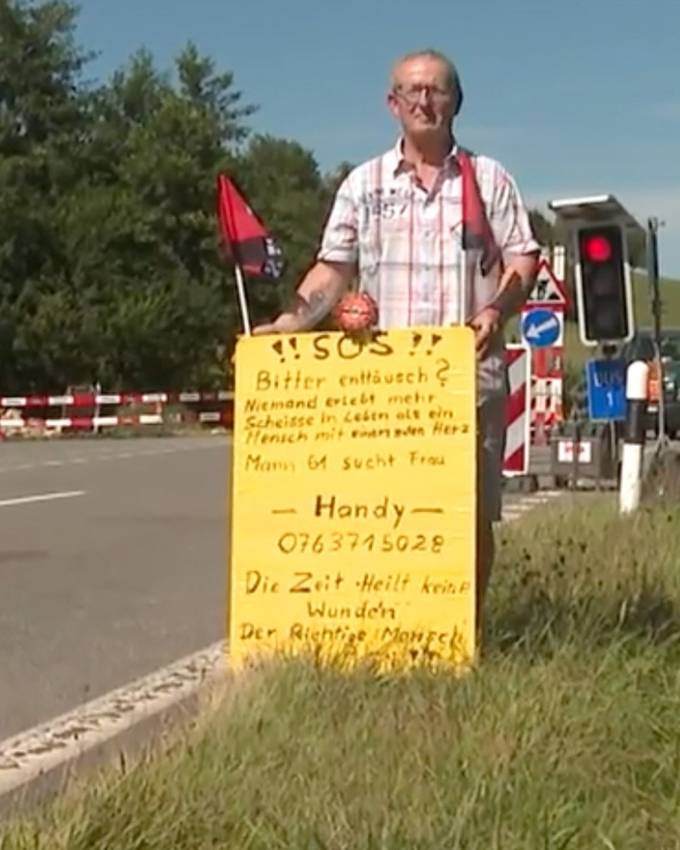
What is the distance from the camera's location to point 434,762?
506 centimetres

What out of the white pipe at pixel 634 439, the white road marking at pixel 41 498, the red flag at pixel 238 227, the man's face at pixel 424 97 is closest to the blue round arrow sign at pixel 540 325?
the white road marking at pixel 41 498

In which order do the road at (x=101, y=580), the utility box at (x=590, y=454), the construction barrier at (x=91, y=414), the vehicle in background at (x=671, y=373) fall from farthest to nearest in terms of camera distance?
the construction barrier at (x=91, y=414) < the vehicle in background at (x=671, y=373) < the utility box at (x=590, y=454) < the road at (x=101, y=580)

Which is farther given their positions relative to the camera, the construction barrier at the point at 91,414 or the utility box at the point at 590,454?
the construction barrier at the point at 91,414

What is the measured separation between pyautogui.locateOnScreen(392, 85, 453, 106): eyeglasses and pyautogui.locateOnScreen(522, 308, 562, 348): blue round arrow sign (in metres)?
14.3

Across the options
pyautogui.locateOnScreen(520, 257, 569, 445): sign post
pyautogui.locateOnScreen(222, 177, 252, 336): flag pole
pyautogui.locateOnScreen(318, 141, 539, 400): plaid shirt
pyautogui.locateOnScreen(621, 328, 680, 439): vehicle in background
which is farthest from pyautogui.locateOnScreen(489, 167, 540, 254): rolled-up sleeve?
pyautogui.locateOnScreen(621, 328, 680, 439): vehicle in background

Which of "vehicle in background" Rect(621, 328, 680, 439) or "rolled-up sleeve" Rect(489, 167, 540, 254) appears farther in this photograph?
"vehicle in background" Rect(621, 328, 680, 439)

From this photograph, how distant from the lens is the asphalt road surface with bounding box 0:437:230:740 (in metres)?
8.05

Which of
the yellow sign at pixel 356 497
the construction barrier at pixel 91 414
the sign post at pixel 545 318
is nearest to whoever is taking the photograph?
the yellow sign at pixel 356 497

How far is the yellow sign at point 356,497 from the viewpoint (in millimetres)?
6344

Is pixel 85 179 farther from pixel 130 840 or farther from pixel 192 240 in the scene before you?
pixel 130 840

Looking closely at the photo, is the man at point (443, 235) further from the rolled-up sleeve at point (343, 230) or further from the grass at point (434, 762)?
the grass at point (434, 762)

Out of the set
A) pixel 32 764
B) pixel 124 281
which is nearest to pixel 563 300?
pixel 32 764

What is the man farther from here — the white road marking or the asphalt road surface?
the white road marking

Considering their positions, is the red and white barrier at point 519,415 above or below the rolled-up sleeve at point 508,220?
below
